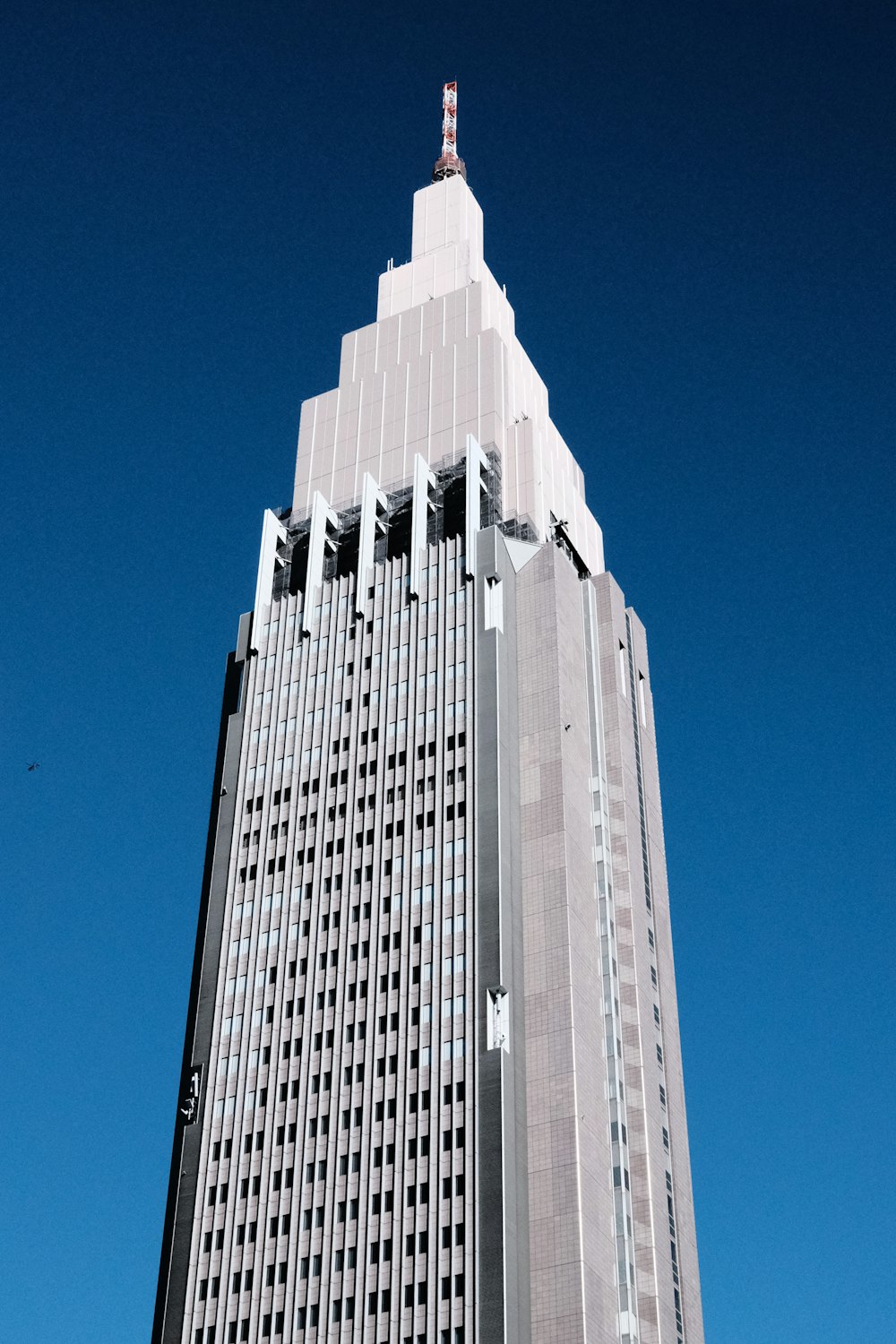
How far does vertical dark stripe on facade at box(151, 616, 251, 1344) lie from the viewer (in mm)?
113000

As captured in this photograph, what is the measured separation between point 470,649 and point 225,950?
107 feet

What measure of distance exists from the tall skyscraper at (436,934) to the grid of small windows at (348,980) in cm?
24

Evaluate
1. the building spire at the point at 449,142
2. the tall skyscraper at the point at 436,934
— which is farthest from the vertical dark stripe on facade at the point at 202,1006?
the building spire at the point at 449,142

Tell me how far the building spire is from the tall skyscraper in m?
36.9

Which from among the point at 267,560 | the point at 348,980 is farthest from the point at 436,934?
the point at 267,560

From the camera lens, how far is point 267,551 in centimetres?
15325

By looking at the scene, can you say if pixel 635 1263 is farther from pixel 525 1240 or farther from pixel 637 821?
pixel 637 821

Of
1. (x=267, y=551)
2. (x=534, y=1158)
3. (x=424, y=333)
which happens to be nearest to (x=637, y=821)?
(x=534, y=1158)

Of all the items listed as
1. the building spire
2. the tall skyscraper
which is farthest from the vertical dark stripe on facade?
the building spire

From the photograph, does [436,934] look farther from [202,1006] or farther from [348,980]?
[202,1006]

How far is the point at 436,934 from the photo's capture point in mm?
118562

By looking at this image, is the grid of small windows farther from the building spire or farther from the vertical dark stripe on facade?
the building spire

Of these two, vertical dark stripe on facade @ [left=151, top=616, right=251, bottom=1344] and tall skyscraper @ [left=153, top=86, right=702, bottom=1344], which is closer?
tall skyscraper @ [left=153, top=86, right=702, bottom=1344]

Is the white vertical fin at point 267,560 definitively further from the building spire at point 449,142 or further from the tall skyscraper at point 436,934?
the building spire at point 449,142
